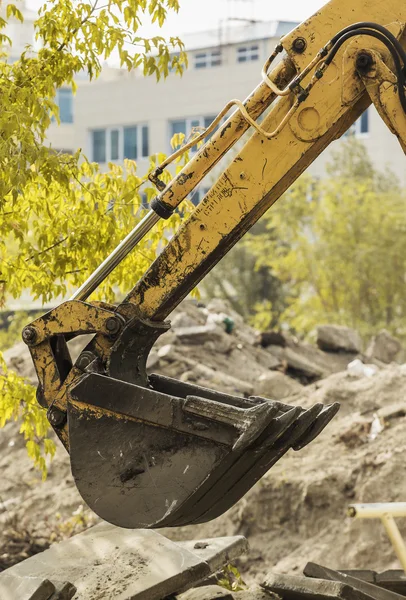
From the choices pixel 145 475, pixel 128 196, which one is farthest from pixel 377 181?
pixel 145 475

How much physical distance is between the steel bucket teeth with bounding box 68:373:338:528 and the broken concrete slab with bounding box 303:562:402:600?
1.30 m

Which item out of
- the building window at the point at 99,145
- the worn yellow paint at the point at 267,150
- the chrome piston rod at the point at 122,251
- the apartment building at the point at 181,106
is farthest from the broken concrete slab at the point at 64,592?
the building window at the point at 99,145

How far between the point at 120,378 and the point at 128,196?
74.5 inches

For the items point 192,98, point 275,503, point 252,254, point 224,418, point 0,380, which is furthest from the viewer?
point 192,98

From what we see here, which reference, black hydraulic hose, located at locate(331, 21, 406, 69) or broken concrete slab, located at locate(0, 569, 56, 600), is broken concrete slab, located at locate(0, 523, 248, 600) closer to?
broken concrete slab, located at locate(0, 569, 56, 600)

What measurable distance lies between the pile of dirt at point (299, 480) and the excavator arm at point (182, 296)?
3.82 m

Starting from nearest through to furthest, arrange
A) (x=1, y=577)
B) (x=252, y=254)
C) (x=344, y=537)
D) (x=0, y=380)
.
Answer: (x=1, y=577), (x=0, y=380), (x=344, y=537), (x=252, y=254)

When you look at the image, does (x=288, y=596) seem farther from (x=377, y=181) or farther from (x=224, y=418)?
(x=377, y=181)

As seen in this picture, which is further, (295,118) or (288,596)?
(288,596)

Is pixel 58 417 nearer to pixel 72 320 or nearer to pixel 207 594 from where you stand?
pixel 72 320

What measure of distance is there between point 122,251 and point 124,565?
1.83 metres

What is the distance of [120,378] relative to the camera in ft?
15.6

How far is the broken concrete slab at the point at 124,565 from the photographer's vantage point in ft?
16.8

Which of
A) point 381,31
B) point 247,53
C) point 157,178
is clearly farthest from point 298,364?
point 247,53
